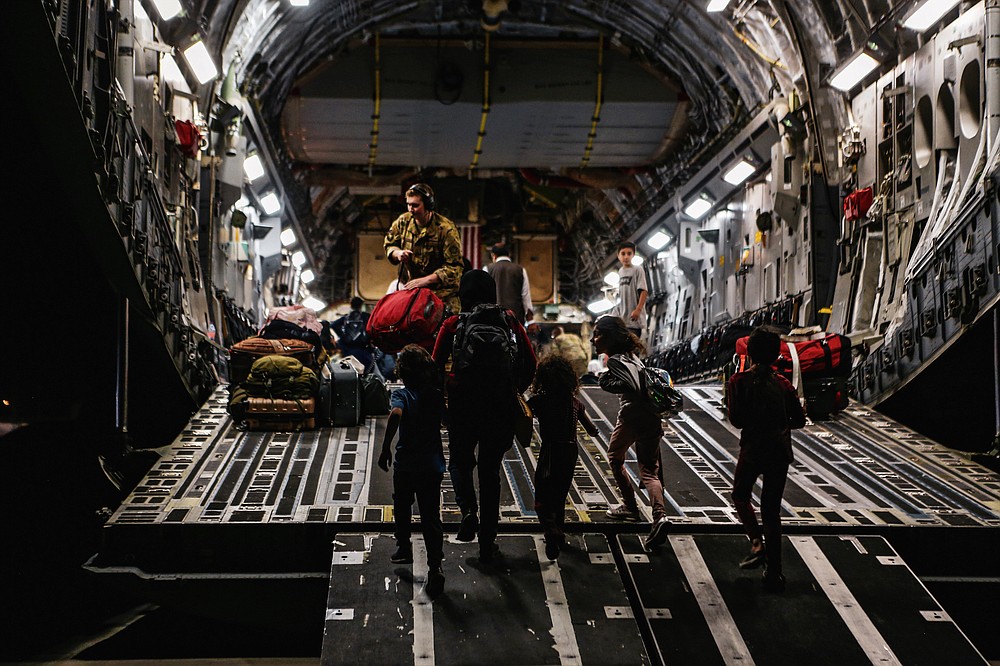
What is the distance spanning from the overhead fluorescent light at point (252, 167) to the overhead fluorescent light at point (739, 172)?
8.14 meters

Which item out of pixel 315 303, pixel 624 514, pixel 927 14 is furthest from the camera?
pixel 315 303

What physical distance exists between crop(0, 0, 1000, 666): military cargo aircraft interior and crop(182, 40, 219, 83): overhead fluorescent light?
0.05 metres

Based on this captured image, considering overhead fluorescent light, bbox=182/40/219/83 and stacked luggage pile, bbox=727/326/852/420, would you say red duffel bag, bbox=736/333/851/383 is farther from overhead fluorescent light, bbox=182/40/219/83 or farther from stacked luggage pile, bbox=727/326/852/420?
overhead fluorescent light, bbox=182/40/219/83

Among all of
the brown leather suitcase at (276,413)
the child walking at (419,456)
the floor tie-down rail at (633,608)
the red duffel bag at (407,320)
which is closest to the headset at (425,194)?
the red duffel bag at (407,320)

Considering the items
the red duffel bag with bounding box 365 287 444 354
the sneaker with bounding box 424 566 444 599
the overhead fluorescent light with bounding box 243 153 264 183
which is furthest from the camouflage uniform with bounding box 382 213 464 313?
the overhead fluorescent light with bounding box 243 153 264 183

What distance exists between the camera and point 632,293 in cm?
1537

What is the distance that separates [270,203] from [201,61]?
7118mm

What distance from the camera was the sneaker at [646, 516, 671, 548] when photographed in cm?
704

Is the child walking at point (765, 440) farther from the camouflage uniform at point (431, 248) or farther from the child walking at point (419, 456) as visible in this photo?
the camouflage uniform at point (431, 248)

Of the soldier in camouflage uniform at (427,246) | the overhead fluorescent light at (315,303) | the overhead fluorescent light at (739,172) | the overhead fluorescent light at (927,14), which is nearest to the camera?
the soldier in camouflage uniform at (427,246)

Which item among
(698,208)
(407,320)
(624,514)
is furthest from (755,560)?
(698,208)

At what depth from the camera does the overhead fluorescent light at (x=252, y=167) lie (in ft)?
55.1

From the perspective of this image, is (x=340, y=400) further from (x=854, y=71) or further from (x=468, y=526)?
(x=854, y=71)

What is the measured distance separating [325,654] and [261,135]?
1318cm
